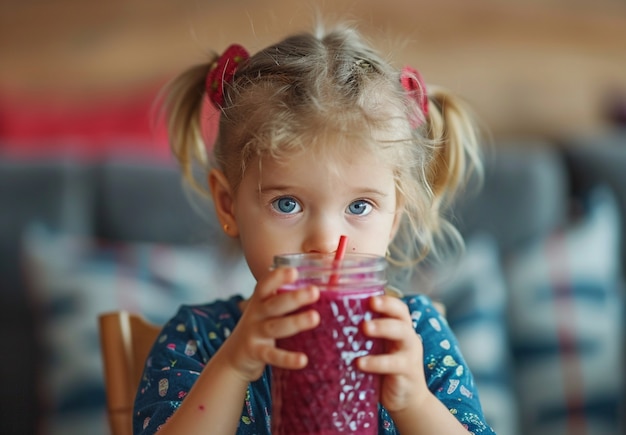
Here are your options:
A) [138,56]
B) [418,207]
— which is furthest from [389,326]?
[138,56]

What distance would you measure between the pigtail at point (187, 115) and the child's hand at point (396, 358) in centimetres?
60

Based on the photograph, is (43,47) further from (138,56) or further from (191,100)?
(191,100)

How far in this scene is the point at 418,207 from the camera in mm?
1191

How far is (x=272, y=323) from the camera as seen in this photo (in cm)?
83

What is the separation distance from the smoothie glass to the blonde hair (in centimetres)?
24

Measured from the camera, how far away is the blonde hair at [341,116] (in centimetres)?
104

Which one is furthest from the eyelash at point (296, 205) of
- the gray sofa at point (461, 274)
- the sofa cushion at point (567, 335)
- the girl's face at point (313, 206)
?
the sofa cushion at point (567, 335)

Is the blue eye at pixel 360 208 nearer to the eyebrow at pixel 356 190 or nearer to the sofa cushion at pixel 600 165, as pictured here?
the eyebrow at pixel 356 190

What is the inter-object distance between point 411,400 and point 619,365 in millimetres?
1323

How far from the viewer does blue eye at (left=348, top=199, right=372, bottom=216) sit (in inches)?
41.0

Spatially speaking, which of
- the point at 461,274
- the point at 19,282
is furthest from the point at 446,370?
the point at 19,282

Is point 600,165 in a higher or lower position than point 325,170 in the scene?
higher

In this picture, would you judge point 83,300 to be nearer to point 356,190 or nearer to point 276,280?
point 356,190

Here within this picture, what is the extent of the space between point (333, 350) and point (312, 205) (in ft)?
0.80
